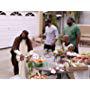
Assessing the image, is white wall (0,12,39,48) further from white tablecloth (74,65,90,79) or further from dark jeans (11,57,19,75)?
white tablecloth (74,65,90,79)

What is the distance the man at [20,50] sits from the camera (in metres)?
2.19

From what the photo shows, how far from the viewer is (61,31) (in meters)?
2.21

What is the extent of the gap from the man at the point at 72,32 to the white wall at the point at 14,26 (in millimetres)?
289

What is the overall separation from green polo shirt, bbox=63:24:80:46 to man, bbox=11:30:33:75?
374mm

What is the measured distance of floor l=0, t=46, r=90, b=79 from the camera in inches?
85.3

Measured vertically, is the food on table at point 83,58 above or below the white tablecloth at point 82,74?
above

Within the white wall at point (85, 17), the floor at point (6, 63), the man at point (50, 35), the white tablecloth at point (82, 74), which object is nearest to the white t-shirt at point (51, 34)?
the man at point (50, 35)

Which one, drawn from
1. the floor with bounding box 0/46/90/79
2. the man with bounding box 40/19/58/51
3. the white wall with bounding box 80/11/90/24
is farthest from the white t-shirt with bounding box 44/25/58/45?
the white wall with bounding box 80/11/90/24

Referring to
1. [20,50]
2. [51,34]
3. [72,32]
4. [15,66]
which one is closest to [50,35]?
[51,34]

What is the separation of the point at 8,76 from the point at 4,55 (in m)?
0.20

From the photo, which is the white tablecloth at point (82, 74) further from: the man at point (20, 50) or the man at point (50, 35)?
the man at point (20, 50)

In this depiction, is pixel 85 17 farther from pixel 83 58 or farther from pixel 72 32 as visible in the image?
pixel 83 58

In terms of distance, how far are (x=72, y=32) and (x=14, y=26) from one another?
0.54 m
